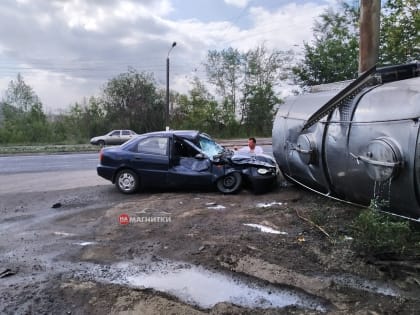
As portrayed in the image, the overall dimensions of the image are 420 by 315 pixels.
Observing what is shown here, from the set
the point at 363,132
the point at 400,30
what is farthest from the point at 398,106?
the point at 400,30

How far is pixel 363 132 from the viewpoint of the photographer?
520 cm

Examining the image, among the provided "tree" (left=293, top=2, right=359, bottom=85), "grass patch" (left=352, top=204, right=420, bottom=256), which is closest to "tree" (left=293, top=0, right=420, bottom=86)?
"tree" (left=293, top=2, right=359, bottom=85)

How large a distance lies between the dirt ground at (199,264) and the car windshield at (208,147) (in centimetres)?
178

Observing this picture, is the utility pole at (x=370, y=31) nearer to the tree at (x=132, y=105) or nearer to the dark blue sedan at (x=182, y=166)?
the dark blue sedan at (x=182, y=166)

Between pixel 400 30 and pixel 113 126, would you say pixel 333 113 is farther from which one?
pixel 113 126

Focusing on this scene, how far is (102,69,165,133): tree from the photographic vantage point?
129 feet

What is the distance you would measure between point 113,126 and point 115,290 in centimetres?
3643

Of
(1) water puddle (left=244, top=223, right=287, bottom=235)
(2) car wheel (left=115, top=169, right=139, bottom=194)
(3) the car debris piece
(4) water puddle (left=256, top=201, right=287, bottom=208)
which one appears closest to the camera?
(3) the car debris piece

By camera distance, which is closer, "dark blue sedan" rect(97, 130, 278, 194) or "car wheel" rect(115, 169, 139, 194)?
"dark blue sedan" rect(97, 130, 278, 194)

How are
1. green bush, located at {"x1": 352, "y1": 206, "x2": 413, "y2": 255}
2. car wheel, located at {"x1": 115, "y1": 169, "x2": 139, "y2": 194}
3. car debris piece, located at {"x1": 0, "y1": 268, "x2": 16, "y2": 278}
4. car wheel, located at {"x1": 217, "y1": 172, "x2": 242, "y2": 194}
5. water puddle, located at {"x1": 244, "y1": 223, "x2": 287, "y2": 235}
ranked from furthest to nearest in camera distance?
car wheel, located at {"x1": 115, "y1": 169, "x2": 139, "y2": 194}
car wheel, located at {"x1": 217, "y1": 172, "x2": 242, "y2": 194}
water puddle, located at {"x1": 244, "y1": 223, "x2": 287, "y2": 235}
car debris piece, located at {"x1": 0, "y1": 268, "x2": 16, "y2": 278}
green bush, located at {"x1": 352, "y1": 206, "x2": 413, "y2": 255}

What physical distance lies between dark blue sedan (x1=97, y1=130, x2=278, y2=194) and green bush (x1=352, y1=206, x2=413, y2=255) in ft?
12.5

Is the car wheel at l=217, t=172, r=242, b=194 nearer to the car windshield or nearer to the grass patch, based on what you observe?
the car windshield

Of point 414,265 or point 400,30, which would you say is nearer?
point 414,265

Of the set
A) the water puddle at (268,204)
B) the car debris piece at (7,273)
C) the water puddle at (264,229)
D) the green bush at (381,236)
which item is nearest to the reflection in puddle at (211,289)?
the green bush at (381,236)
